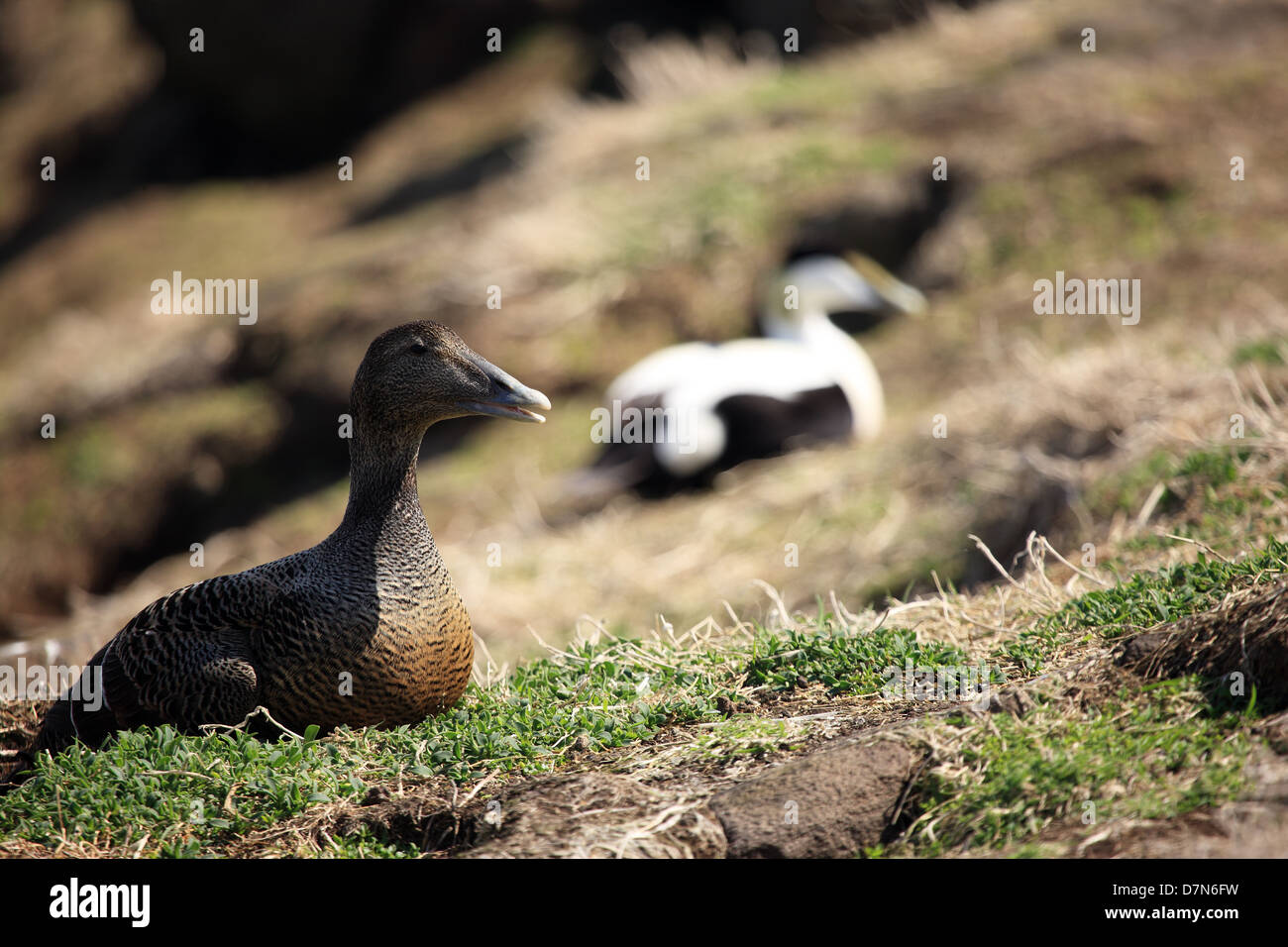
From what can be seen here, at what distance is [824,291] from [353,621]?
6.13 metres

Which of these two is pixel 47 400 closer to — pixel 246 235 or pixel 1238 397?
pixel 246 235

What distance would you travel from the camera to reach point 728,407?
25.7 feet

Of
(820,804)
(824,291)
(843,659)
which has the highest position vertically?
(824,291)

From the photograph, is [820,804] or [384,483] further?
[384,483]

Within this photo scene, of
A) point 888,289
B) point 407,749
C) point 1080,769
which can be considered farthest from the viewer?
point 888,289

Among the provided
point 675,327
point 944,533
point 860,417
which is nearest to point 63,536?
point 675,327

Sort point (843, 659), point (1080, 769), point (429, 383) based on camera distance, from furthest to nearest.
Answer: point (429, 383)
point (843, 659)
point (1080, 769)

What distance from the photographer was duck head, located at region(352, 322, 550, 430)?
11.5 ft

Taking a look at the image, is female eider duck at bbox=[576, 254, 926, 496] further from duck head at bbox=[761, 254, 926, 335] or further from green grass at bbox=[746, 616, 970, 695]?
green grass at bbox=[746, 616, 970, 695]

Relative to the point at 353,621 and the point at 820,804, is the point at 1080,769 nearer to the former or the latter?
the point at 820,804

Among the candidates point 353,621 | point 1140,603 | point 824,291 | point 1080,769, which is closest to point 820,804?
point 1080,769

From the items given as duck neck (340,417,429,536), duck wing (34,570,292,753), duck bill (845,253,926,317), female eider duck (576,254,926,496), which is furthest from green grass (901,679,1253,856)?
duck bill (845,253,926,317)
